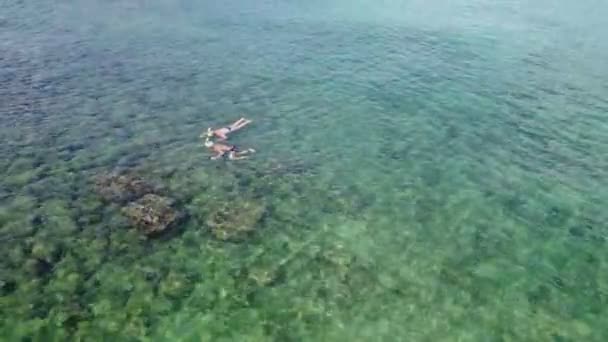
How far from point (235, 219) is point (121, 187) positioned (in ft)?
22.4

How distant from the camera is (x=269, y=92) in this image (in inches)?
1694

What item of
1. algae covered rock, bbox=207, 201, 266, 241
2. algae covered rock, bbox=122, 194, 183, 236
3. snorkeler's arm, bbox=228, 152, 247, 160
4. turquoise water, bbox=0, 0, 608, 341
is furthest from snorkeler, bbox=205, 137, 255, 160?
algae covered rock, bbox=122, 194, 183, 236

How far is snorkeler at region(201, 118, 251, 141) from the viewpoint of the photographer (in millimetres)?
35875

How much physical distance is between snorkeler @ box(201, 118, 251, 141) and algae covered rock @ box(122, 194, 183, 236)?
769cm

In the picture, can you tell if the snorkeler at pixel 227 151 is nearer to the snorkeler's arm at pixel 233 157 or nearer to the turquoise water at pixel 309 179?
the snorkeler's arm at pixel 233 157

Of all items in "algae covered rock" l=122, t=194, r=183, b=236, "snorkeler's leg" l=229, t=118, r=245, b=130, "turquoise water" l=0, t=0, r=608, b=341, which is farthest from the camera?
"snorkeler's leg" l=229, t=118, r=245, b=130

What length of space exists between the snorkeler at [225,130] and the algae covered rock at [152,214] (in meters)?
7.69

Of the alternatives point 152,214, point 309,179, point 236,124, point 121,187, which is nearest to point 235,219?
point 152,214

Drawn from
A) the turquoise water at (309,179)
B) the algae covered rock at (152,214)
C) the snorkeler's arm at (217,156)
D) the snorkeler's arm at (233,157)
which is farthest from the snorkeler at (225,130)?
the algae covered rock at (152,214)

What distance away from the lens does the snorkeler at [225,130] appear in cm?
3588

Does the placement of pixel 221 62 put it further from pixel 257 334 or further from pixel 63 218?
pixel 257 334

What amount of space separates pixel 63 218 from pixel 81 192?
95.2 inches

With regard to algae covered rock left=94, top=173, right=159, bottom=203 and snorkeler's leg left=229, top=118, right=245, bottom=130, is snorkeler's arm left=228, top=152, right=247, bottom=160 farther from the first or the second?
algae covered rock left=94, top=173, right=159, bottom=203

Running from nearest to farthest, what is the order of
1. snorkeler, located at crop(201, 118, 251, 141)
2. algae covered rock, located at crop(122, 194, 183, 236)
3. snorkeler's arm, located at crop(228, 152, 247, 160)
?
1. algae covered rock, located at crop(122, 194, 183, 236)
2. snorkeler's arm, located at crop(228, 152, 247, 160)
3. snorkeler, located at crop(201, 118, 251, 141)
